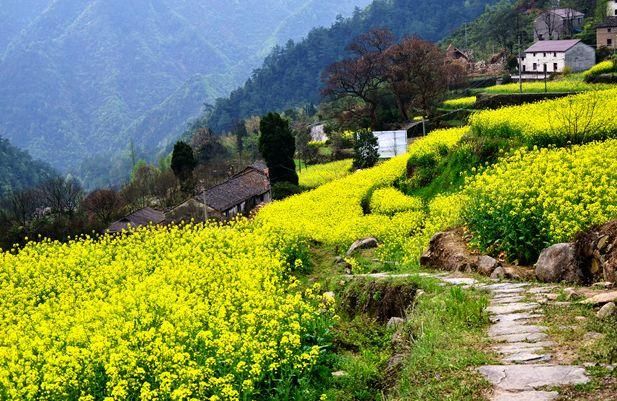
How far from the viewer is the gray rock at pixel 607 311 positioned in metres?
8.02

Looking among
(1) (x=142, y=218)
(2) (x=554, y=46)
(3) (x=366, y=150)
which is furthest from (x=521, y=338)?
(2) (x=554, y=46)

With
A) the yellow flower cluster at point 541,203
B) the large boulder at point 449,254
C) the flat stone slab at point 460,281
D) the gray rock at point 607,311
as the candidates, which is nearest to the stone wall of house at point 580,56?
the yellow flower cluster at point 541,203

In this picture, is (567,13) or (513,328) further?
(567,13)

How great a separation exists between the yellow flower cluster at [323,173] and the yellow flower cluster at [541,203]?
28.8 metres

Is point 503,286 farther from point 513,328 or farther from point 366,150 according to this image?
point 366,150

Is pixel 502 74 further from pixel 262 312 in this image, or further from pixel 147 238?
pixel 262 312

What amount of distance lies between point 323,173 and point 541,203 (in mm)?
34841

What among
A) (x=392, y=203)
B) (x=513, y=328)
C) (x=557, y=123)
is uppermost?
(x=557, y=123)

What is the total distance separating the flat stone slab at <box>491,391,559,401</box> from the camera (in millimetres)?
6588

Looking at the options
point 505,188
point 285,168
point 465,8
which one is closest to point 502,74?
point 285,168

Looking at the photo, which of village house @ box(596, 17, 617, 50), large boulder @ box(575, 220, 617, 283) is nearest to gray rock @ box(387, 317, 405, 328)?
large boulder @ box(575, 220, 617, 283)

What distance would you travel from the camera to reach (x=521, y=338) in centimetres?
823

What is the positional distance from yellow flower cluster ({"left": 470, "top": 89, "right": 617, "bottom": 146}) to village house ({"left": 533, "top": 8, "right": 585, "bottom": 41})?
5905cm

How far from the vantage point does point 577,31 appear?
83.9 m
